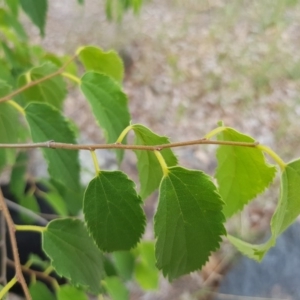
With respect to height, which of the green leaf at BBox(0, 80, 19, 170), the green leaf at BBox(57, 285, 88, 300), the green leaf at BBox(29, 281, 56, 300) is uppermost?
the green leaf at BBox(0, 80, 19, 170)

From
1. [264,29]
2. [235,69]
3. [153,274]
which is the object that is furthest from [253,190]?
[264,29]

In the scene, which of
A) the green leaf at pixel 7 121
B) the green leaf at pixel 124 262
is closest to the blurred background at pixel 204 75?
the green leaf at pixel 124 262

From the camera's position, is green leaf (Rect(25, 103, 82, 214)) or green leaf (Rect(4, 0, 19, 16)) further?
green leaf (Rect(4, 0, 19, 16))

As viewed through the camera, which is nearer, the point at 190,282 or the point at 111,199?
the point at 111,199

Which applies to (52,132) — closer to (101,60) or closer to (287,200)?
(101,60)

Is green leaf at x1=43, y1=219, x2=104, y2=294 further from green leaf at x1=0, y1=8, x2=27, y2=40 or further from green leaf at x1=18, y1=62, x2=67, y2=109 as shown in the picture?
green leaf at x1=0, y1=8, x2=27, y2=40

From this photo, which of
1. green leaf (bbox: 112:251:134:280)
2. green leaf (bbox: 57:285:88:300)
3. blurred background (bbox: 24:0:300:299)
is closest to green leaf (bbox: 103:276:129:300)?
green leaf (bbox: 112:251:134:280)

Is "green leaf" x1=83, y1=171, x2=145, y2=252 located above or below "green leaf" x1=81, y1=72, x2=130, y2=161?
below

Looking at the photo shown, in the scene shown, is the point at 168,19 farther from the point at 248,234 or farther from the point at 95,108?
the point at 95,108
